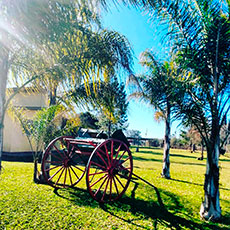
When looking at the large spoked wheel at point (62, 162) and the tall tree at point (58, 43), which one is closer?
the tall tree at point (58, 43)

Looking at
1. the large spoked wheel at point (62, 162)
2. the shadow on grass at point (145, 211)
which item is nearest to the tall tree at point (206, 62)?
the shadow on grass at point (145, 211)

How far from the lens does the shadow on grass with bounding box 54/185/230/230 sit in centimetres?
400

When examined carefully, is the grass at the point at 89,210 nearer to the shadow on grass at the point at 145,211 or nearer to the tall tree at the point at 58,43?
the shadow on grass at the point at 145,211

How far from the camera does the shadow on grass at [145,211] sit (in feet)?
13.1

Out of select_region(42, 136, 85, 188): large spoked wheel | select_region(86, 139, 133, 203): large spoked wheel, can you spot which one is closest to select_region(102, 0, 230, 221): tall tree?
select_region(86, 139, 133, 203): large spoked wheel

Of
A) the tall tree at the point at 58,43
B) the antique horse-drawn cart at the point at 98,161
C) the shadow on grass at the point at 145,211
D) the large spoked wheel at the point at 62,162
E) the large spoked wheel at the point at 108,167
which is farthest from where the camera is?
the large spoked wheel at the point at 62,162

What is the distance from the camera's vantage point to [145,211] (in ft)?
15.3

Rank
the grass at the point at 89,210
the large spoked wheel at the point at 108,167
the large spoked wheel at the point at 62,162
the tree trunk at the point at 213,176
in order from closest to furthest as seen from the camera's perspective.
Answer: the grass at the point at 89,210 < the tree trunk at the point at 213,176 < the large spoked wheel at the point at 108,167 < the large spoked wheel at the point at 62,162

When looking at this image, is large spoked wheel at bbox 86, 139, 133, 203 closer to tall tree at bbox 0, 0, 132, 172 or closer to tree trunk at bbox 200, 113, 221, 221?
tall tree at bbox 0, 0, 132, 172

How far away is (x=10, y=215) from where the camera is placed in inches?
152

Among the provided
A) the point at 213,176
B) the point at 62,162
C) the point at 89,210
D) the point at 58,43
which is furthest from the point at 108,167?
the point at 58,43

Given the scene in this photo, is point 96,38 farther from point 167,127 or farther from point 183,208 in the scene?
point 167,127

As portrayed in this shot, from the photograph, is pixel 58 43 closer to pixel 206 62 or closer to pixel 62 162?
pixel 206 62

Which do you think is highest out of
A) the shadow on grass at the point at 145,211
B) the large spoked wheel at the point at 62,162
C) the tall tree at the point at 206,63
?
the tall tree at the point at 206,63
